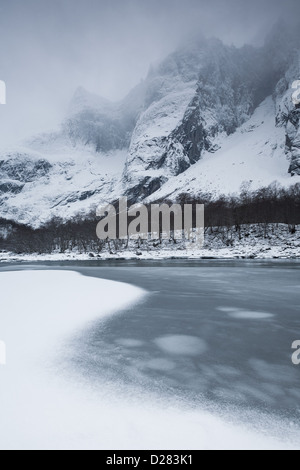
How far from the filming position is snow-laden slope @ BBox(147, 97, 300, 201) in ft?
384

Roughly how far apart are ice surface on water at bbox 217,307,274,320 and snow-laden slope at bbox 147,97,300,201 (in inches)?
4216

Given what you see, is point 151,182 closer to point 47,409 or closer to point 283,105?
point 283,105

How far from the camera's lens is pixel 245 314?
27.3 feet

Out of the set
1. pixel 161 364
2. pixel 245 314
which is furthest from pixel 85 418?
pixel 245 314

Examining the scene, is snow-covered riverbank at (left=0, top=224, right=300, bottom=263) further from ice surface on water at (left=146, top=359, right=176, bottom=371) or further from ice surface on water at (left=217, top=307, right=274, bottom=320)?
ice surface on water at (left=146, top=359, right=176, bottom=371)

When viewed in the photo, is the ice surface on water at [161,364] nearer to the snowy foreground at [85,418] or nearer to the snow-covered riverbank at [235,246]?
the snowy foreground at [85,418]

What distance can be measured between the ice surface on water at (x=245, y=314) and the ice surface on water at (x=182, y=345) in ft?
8.31

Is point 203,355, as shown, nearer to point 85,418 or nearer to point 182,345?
point 182,345

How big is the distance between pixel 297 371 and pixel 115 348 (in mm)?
3294

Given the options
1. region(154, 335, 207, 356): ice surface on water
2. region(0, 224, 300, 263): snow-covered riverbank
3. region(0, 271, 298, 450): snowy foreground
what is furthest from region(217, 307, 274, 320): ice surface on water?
region(0, 224, 300, 263): snow-covered riverbank

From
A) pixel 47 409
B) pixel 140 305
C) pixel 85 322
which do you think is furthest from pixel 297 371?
pixel 140 305

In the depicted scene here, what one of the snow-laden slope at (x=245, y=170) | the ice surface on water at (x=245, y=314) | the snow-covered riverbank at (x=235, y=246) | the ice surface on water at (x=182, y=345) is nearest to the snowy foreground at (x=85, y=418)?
the ice surface on water at (x=182, y=345)

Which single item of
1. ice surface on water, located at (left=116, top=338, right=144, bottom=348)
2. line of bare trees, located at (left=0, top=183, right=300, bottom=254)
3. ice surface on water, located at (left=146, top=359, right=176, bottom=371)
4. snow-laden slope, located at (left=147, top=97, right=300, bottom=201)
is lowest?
ice surface on water, located at (left=116, top=338, right=144, bottom=348)

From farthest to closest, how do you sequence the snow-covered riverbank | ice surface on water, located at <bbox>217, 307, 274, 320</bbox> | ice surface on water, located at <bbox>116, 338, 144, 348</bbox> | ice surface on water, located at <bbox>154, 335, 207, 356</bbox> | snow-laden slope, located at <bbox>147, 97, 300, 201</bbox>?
snow-laden slope, located at <bbox>147, 97, 300, 201</bbox>, the snow-covered riverbank, ice surface on water, located at <bbox>217, 307, 274, 320</bbox>, ice surface on water, located at <bbox>116, 338, 144, 348</bbox>, ice surface on water, located at <bbox>154, 335, 207, 356</bbox>
